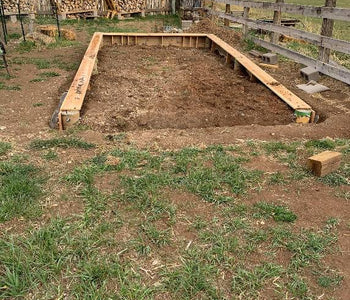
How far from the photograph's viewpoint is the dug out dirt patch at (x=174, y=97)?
523cm

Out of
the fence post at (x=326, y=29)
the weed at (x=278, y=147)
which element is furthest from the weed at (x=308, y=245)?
the fence post at (x=326, y=29)

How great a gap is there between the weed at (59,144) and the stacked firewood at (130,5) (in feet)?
44.8

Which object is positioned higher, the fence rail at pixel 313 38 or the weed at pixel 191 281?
the fence rail at pixel 313 38

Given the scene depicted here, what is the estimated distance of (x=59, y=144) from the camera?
4.21 metres

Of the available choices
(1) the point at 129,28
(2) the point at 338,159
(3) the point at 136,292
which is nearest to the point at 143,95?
(2) the point at 338,159

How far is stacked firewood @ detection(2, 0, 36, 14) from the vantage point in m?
14.3

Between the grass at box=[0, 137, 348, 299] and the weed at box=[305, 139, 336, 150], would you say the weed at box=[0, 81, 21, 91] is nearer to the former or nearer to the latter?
the grass at box=[0, 137, 348, 299]

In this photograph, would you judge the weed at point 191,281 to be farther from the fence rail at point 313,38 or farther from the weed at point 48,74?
the weed at point 48,74

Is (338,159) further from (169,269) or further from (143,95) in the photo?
(143,95)

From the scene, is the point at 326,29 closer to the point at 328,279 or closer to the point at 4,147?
the point at 328,279

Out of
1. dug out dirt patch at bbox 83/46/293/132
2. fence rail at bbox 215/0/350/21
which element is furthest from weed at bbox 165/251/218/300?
fence rail at bbox 215/0/350/21

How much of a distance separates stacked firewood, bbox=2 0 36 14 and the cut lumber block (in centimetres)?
1412

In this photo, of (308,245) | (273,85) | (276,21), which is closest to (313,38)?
(273,85)

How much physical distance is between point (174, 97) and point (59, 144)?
253cm
